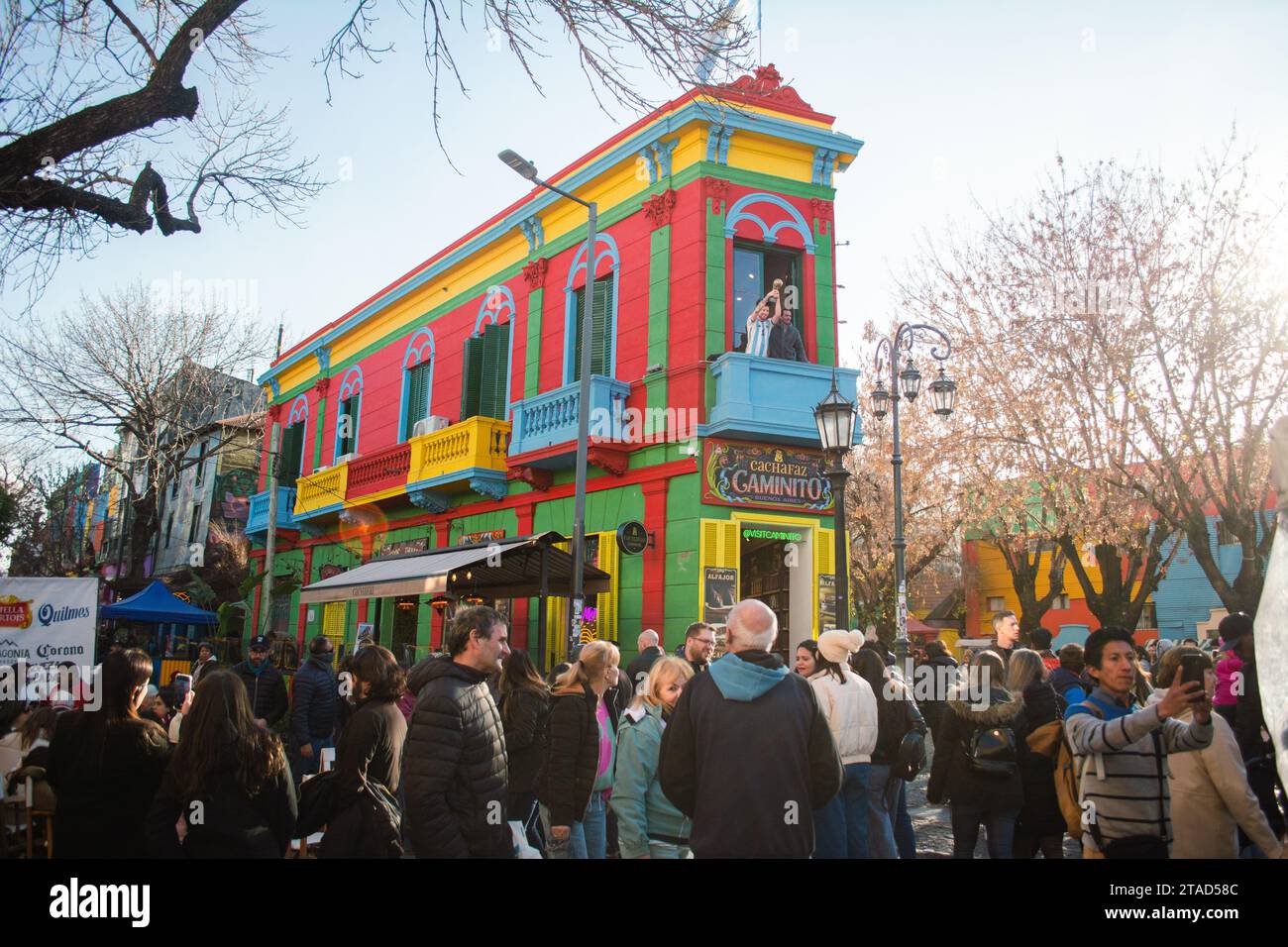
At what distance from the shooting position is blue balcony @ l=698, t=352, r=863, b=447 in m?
→ 13.2

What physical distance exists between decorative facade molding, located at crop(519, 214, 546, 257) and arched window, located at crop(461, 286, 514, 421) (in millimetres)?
1130

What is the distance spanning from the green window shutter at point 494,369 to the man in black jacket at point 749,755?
→ 14.1 meters

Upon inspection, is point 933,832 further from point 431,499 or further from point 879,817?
point 431,499

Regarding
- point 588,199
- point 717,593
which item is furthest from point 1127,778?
→ point 588,199

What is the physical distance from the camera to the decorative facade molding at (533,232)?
57.1 ft

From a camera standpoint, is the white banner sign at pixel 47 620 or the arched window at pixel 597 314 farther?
the arched window at pixel 597 314

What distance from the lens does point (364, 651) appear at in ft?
17.3

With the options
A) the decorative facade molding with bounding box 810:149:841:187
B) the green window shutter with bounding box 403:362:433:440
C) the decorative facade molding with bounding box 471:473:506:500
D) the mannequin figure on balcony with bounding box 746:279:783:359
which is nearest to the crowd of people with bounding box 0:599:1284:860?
the mannequin figure on balcony with bounding box 746:279:783:359

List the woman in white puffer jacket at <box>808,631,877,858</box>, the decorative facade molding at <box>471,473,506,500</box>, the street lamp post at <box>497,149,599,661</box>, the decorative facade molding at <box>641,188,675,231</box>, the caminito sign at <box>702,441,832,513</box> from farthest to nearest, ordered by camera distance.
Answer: the decorative facade molding at <box>471,473,506,500</box>
the decorative facade molding at <box>641,188,675,231</box>
the caminito sign at <box>702,441,832,513</box>
the street lamp post at <box>497,149,599,661</box>
the woman in white puffer jacket at <box>808,631,877,858</box>

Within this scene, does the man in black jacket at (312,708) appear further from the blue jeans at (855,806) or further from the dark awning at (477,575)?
the blue jeans at (855,806)

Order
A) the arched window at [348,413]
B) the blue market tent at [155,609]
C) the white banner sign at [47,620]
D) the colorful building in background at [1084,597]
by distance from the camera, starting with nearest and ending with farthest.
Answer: the white banner sign at [47,620] → the blue market tent at [155,609] → the arched window at [348,413] → the colorful building in background at [1084,597]

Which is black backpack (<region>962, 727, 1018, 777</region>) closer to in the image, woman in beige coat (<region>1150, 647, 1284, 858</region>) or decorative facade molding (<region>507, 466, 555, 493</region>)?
woman in beige coat (<region>1150, 647, 1284, 858</region>)

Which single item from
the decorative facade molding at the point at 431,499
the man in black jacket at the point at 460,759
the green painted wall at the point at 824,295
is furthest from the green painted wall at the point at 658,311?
the man in black jacket at the point at 460,759

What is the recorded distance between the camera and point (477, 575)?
13688mm
